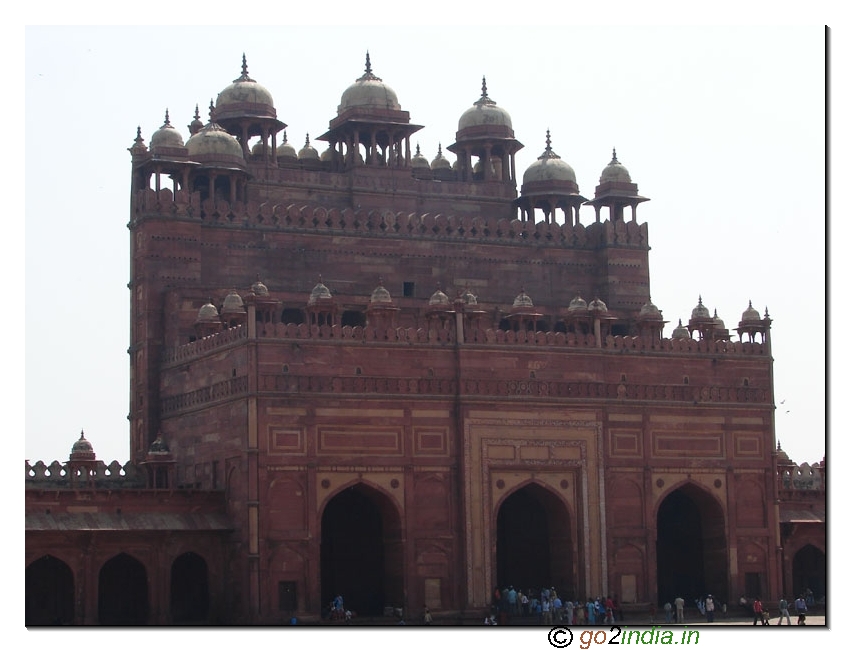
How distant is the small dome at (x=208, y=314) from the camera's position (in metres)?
42.9

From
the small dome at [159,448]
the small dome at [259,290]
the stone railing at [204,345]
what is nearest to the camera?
the stone railing at [204,345]

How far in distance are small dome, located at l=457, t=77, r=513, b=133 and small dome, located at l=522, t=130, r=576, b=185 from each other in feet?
4.04

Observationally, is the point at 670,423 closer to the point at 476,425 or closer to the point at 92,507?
the point at 476,425

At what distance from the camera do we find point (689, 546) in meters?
45.3

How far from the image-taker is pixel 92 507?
39.3m

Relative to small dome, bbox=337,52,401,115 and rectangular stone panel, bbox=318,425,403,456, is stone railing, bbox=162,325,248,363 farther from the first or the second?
small dome, bbox=337,52,401,115

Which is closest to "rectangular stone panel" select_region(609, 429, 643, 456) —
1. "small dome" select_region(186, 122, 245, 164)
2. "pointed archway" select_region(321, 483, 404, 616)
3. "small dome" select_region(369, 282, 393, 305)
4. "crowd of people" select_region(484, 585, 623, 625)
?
"crowd of people" select_region(484, 585, 623, 625)

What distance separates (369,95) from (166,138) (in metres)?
5.36

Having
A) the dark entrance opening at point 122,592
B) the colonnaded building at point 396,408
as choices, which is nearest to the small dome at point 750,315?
the colonnaded building at point 396,408

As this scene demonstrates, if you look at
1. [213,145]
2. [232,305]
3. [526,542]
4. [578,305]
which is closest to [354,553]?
[526,542]

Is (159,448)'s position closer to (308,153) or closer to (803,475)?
(308,153)

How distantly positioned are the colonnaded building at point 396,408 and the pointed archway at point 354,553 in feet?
0.16

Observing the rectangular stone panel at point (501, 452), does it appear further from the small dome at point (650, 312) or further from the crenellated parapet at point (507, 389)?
the small dome at point (650, 312)

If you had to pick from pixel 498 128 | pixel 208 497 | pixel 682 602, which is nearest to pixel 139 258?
pixel 208 497
